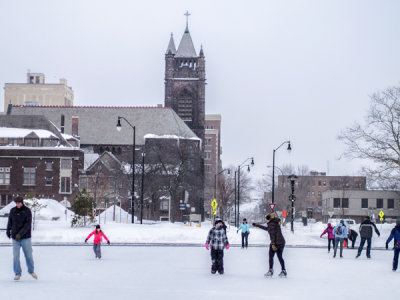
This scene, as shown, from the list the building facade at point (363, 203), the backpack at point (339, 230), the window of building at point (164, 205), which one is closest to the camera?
the backpack at point (339, 230)

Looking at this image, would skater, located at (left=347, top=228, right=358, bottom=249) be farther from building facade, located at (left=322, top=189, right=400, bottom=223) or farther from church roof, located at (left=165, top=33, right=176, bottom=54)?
church roof, located at (left=165, top=33, right=176, bottom=54)

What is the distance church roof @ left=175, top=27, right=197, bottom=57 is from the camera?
11538 centimetres

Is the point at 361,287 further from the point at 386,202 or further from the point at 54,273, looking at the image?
the point at 386,202

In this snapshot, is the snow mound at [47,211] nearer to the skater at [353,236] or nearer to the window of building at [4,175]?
the skater at [353,236]

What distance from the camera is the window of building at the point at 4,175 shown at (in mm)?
81125

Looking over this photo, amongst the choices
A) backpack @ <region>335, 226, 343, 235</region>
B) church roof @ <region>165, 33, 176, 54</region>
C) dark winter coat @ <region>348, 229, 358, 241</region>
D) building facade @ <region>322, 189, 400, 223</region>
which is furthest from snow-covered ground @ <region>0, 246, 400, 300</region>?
church roof @ <region>165, 33, 176, 54</region>

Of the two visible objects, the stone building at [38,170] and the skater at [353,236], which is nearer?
the skater at [353,236]

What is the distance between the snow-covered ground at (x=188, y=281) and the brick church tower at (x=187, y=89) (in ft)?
293

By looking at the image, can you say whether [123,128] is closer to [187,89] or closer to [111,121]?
[111,121]

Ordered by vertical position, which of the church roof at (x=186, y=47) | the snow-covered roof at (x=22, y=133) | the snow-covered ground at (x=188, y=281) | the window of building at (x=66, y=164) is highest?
the church roof at (x=186, y=47)

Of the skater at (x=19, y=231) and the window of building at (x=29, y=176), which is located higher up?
the window of building at (x=29, y=176)

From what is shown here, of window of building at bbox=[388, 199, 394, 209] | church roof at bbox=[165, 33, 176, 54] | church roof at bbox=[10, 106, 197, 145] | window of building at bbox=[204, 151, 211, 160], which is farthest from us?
window of building at bbox=[204, 151, 211, 160]

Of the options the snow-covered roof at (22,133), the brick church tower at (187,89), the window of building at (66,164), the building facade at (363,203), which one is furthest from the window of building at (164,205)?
the building facade at (363,203)

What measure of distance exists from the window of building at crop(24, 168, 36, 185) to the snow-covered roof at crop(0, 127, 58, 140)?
13.5ft
